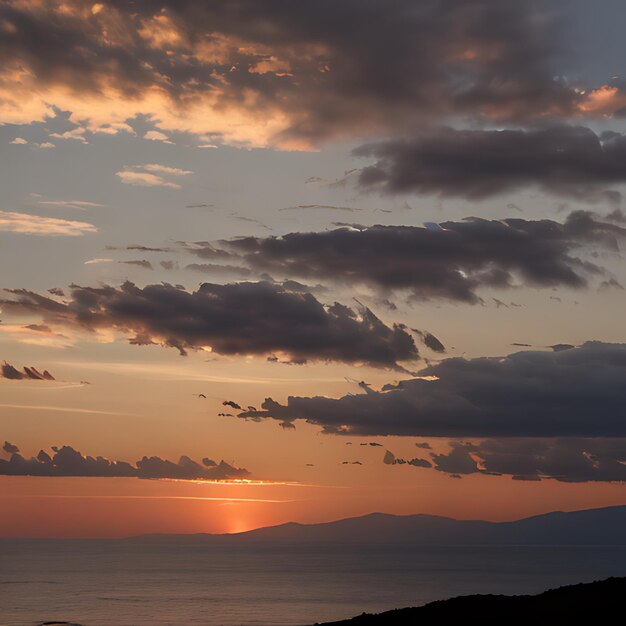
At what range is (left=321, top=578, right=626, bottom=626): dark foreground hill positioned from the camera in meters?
65.3

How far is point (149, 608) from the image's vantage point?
17612cm

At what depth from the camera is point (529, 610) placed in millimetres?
67562

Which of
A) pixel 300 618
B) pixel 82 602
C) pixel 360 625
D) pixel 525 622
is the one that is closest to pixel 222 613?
pixel 300 618

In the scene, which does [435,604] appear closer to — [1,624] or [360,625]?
[360,625]

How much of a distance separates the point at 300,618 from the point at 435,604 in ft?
296

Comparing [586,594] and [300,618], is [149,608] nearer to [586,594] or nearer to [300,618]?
[300,618]

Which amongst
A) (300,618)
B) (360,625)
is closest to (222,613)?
(300,618)

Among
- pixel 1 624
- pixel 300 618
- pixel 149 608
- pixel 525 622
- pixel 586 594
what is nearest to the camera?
pixel 525 622

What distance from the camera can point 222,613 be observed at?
541 ft

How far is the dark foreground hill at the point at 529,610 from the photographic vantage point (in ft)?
214

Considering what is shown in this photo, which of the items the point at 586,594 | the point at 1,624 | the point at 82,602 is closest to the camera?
the point at 586,594

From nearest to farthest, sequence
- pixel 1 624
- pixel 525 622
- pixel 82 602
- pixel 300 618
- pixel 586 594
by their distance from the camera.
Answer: pixel 525 622 < pixel 586 594 < pixel 1 624 < pixel 300 618 < pixel 82 602

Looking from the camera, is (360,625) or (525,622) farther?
(360,625)

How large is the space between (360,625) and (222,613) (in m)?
100
